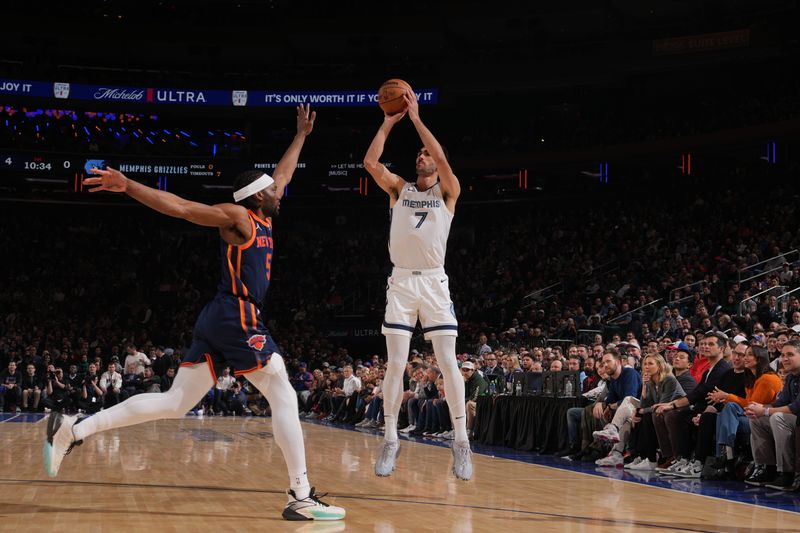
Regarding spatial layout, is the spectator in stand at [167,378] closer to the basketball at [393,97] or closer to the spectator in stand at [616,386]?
the spectator in stand at [616,386]

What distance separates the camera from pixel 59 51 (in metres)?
32.3

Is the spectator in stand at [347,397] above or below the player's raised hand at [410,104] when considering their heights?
below

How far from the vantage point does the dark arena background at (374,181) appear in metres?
21.6

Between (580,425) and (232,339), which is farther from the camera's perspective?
(580,425)

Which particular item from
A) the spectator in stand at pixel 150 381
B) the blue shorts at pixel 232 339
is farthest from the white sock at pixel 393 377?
the spectator in stand at pixel 150 381

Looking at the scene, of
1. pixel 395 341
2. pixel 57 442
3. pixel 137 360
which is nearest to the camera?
pixel 57 442

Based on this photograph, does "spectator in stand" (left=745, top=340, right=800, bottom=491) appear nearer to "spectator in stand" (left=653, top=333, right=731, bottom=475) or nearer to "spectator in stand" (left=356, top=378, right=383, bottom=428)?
"spectator in stand" (left=653, top=333, right=731, bottom=475)

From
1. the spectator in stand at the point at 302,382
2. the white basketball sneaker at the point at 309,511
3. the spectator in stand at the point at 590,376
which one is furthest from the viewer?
the spectator in stand at the point at 302,382

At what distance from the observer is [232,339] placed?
5.21 m

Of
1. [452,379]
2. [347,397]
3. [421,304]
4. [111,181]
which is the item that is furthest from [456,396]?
[347,397]

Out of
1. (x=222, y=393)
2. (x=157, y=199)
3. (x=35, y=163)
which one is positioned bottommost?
(x=222, y=393)

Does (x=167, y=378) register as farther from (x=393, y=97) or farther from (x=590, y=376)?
(x=393, y=97)

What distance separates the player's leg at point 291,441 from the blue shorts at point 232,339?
0.33ft

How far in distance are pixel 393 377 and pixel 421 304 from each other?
23.4 inches
